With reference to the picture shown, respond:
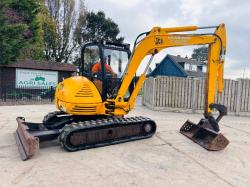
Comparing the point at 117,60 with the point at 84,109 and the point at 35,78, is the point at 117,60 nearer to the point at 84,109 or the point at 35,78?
the point at 84,109

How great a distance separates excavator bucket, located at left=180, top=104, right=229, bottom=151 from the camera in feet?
18.6

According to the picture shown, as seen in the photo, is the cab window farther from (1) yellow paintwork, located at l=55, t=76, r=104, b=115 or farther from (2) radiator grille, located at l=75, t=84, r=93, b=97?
(2) radiator grille, located at l=75, t=84, r=93, b=97

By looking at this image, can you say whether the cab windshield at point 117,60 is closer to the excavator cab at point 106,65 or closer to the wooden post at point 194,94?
the excavator cab at point 106,65

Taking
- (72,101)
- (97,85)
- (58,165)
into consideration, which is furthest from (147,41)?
(58,165)

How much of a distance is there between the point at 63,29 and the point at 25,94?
529 inches

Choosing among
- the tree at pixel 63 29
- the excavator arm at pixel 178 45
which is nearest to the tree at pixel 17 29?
the tree at pixel 63 29

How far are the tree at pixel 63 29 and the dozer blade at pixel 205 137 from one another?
73.2ft

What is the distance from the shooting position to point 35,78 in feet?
58.2

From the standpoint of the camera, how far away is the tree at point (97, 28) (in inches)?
1089

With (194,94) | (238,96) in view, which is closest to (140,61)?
(194,94)

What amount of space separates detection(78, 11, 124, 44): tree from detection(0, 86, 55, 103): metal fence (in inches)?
463

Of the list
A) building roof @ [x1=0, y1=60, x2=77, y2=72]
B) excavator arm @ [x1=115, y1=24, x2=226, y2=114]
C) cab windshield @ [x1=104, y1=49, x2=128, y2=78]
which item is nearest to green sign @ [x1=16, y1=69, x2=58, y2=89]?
building roof @ [x1=0, y1=60, x2=77, y2=72]

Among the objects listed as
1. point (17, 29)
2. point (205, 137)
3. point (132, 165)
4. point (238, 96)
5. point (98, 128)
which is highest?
point (17, 29)

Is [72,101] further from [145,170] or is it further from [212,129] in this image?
[212,129]
